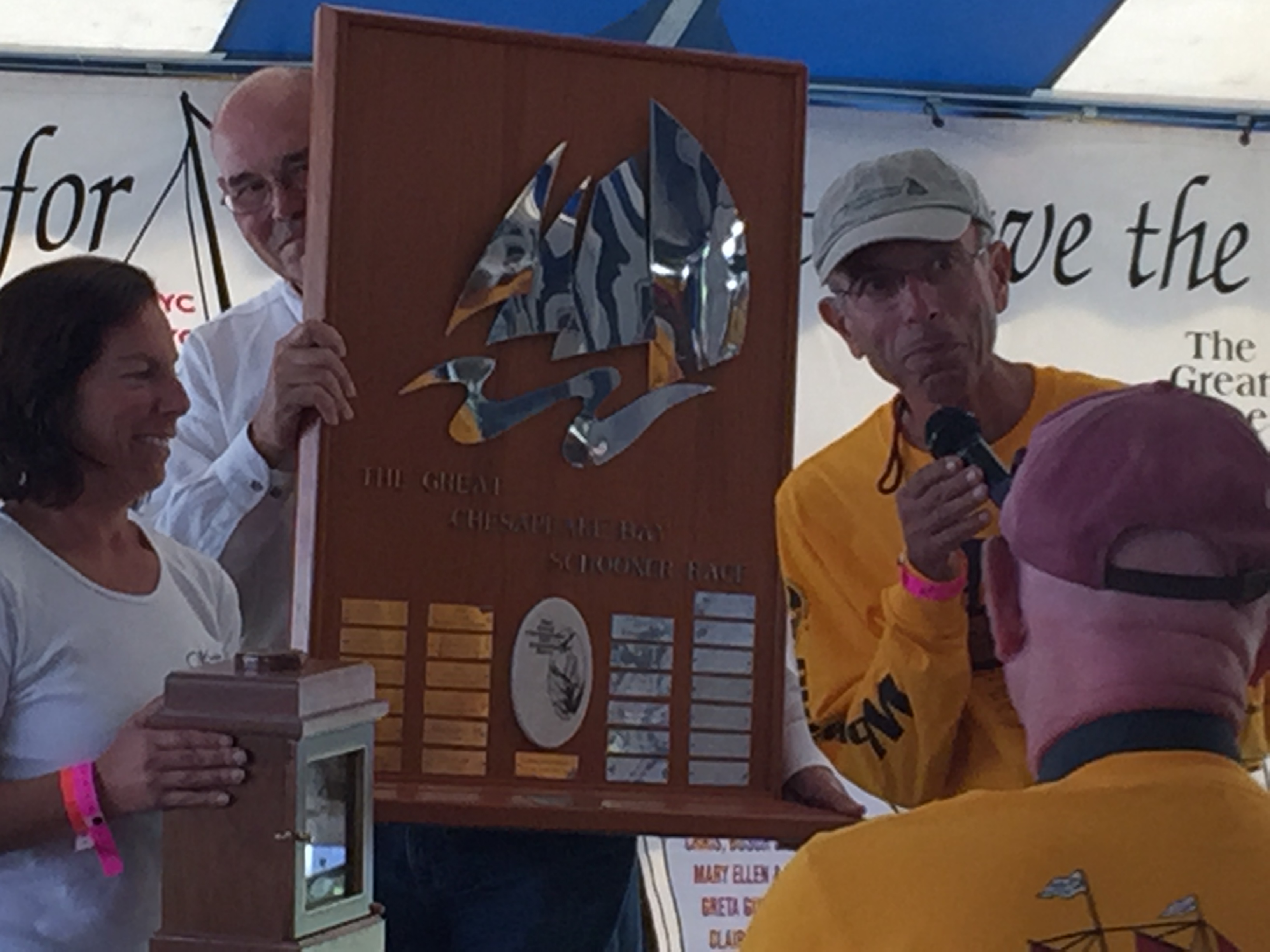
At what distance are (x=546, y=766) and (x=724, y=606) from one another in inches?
9.9

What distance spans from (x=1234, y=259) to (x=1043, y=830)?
8.58ft

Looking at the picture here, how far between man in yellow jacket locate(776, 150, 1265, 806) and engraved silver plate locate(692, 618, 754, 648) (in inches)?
2.0

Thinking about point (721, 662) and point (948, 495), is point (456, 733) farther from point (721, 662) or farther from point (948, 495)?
point (948, 495)

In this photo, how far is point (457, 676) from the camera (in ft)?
5.64

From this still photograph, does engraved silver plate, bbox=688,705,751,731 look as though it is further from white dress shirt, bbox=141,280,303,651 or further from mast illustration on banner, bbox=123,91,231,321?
mast illustration on banner, bbox=123,91,231,321

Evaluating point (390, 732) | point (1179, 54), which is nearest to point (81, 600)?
point (390, 732)

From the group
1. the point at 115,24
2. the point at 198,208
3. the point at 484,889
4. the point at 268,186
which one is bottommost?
the point at 484,889

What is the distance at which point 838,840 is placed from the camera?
100 cm

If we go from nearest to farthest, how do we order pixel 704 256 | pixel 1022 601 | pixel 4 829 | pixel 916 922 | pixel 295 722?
1. pixel 916 922
2. pixel 1022 601
3. pixel 295 722
4. pixel 4 829
5. pixel 704 256

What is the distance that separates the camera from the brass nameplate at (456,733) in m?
1.72

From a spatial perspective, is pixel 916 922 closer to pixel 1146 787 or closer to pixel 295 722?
pixel 1146 787

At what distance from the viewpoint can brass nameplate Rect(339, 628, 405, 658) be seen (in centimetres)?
169

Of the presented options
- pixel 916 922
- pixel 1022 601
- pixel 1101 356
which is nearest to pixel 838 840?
pixel 916 922

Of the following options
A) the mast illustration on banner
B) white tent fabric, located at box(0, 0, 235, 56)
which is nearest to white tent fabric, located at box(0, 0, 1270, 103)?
white tent fabric, located at box(0, 0, 235, 56)
